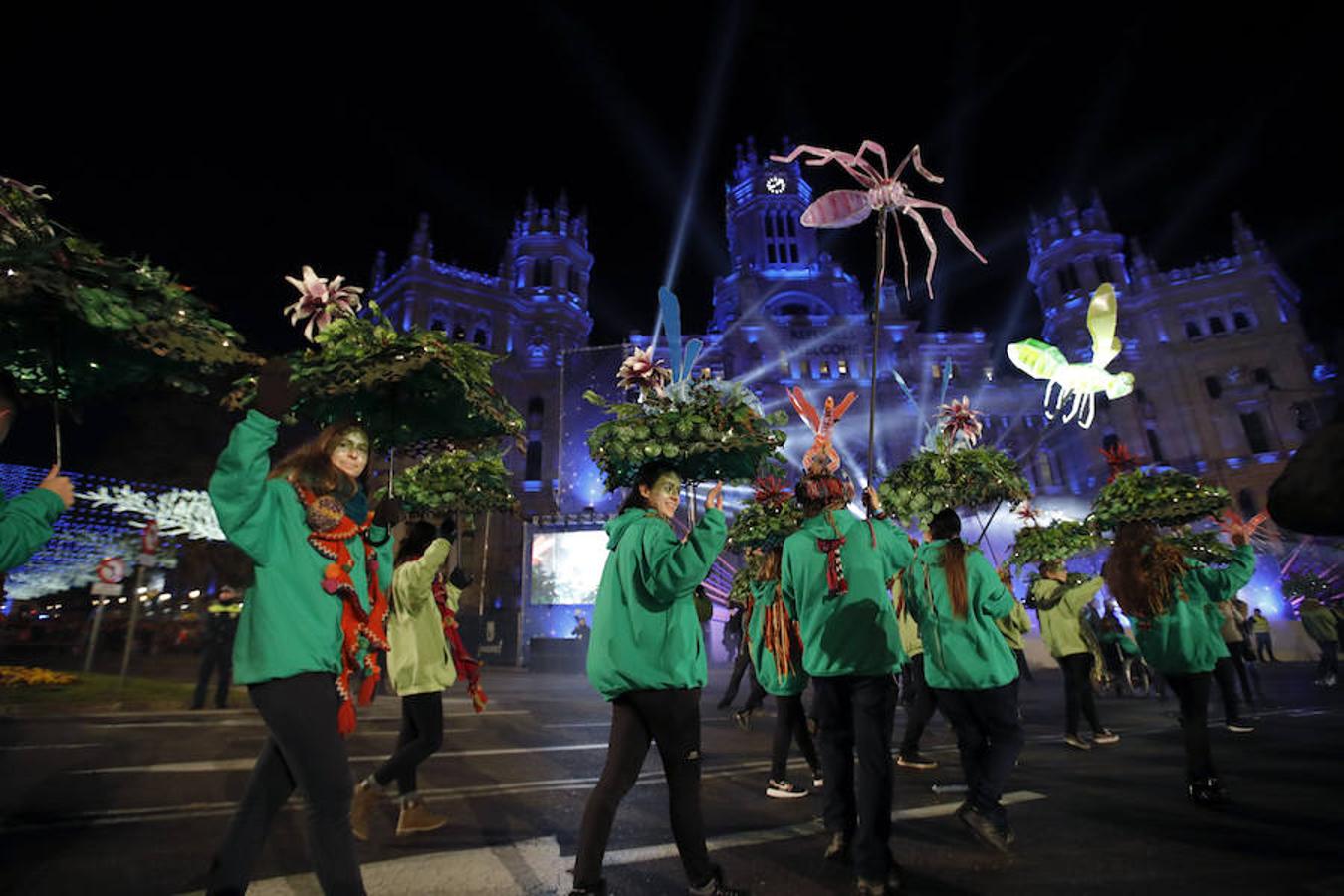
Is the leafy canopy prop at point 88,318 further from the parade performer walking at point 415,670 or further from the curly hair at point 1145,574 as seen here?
the curly hair at point 1145,574

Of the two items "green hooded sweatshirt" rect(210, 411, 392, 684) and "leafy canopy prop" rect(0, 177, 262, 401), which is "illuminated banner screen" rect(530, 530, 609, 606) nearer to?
"leafy canopy prop" rect(0, 177, 262, 401)

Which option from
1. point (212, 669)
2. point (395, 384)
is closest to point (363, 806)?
point (395, 384)

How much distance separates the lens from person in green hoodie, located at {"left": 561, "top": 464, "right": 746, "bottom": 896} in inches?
116

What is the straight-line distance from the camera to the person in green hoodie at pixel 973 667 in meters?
3.90

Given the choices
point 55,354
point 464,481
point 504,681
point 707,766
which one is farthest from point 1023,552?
point 504,681

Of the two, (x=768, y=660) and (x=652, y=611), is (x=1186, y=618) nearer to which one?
(x=768, y=660)

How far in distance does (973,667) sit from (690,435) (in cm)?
239

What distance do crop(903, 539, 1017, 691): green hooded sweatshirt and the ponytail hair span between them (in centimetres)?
3

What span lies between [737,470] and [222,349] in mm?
3195

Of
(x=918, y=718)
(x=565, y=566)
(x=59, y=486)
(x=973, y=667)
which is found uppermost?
(x=565, y=566)

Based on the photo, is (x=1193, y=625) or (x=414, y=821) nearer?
(x=414, y=821)

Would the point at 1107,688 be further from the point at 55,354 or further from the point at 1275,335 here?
the point at 1275,335

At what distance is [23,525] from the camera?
10.1ft

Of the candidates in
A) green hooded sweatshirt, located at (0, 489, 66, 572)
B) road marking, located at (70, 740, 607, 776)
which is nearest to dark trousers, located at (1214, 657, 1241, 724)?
road marking, located at (70, 740, 607, 776)
